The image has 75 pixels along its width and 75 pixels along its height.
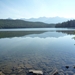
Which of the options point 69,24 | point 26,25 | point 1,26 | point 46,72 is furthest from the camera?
point 26,25

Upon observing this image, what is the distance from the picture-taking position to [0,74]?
9844mm

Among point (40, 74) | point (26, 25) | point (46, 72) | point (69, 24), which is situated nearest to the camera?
point (40, 74)

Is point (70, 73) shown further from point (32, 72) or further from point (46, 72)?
point (32, 72)

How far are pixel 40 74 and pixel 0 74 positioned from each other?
3.59m

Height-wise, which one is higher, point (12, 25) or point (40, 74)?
point (12, 25)

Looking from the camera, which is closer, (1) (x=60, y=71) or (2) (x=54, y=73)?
(2) (x=54, y=73)

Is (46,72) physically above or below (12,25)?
below

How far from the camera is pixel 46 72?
33.2 feet

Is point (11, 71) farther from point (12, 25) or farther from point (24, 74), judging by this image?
point (12, 25)

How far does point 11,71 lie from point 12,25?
174m

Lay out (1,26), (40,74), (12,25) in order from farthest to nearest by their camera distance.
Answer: (12,25), (1,26), (40,74)

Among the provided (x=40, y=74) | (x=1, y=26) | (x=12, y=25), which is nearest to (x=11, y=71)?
(x=40, y=74)

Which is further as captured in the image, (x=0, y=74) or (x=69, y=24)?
(x=69, y=24)

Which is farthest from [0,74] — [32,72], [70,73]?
[70,73]
